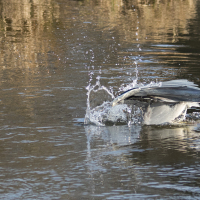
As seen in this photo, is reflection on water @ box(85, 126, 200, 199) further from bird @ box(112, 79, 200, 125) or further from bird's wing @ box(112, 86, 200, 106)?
bird's wing @ box(112, 86, 200, 106)

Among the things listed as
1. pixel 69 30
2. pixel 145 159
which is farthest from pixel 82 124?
pixel 69 30

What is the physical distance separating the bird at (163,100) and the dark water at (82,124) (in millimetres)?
238

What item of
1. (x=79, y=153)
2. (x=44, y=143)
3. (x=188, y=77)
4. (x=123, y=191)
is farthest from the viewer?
(x=188, y=77)

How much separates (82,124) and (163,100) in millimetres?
1368

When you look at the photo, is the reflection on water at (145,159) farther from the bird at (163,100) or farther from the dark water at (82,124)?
the bird at (163,100)

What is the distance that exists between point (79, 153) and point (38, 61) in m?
7.57

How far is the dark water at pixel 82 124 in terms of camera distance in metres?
5.76

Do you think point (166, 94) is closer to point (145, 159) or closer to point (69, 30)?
point (145, 159)

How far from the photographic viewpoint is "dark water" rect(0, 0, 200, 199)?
18.9 feet

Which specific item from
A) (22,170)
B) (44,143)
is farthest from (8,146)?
(22,170)

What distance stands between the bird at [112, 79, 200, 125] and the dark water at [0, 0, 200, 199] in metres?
0.24

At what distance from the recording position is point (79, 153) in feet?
22.3

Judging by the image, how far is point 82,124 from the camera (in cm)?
822

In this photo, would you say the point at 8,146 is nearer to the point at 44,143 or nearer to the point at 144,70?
the point at 44,143
